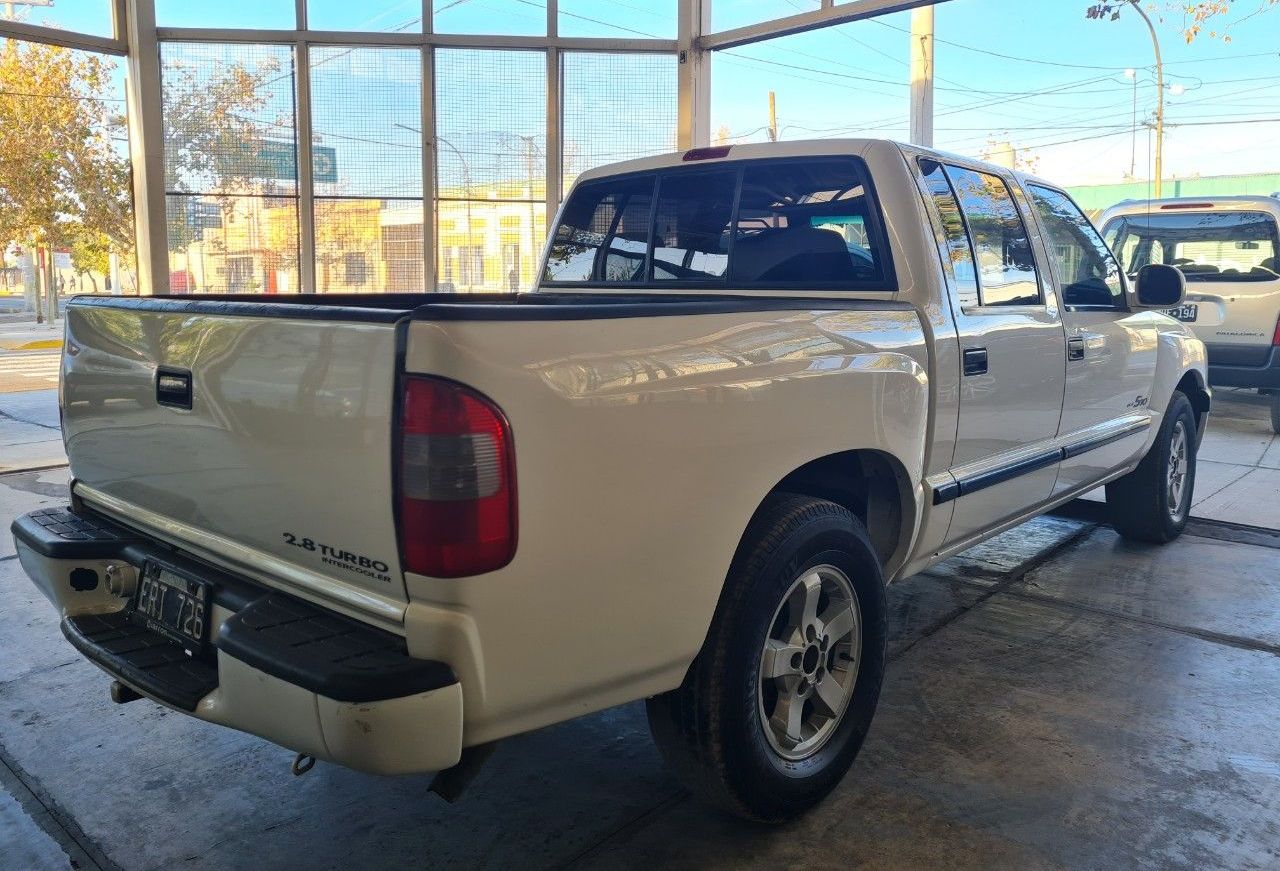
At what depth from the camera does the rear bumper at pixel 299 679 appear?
1.88 meters

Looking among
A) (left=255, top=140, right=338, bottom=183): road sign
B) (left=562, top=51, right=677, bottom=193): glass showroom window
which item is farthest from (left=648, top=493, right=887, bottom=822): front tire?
(left=255, top=140, right=338, bottom=183): road sign

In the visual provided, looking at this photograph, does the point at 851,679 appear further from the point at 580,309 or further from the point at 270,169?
the point at 270,169

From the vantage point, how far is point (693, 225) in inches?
153

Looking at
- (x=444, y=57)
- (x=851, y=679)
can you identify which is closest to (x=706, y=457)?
(x=851, y=679)

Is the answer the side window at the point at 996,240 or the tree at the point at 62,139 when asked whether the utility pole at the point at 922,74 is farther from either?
the tree at the point at 62,139

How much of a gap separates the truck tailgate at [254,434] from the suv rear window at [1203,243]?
9.55 meters

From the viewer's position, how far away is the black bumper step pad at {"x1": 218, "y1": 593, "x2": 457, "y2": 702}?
1.87 m

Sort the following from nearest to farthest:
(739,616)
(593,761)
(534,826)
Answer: (739,616), (534,826), (593,761)

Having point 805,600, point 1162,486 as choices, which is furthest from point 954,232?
point 1162,486

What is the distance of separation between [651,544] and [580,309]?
532 millimetres

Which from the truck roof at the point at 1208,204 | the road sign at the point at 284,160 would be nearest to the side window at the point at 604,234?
the road sign at the point at 284,160

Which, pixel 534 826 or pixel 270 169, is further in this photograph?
pixel 270 169

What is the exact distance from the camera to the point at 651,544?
220 centimetres

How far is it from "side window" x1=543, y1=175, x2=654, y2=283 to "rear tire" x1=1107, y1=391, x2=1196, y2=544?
3.08 metres
